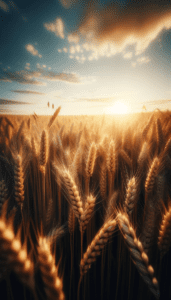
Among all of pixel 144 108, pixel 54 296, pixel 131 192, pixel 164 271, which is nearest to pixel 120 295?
pixel 164 271

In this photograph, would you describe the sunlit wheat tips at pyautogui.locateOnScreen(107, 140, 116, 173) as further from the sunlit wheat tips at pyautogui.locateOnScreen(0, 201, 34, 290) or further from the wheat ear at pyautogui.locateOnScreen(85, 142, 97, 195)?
the sunlit wheat tips at pyautogui.locateOnScreen(0, 201, 34, 290)

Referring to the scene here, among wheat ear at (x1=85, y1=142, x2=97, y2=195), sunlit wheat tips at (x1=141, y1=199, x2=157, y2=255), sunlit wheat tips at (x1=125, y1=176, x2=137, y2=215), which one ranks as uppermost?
wheat ear at (x1=85, y1=142, x2=97, y2=195)

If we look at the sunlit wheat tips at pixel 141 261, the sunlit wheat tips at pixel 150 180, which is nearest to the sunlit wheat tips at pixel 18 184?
the sunlit wheat tips at pixel 141 261

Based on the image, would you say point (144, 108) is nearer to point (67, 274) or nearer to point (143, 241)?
point (143, 241)

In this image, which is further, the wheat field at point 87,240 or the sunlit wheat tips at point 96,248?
the sunlit wheat tips at point 96,248

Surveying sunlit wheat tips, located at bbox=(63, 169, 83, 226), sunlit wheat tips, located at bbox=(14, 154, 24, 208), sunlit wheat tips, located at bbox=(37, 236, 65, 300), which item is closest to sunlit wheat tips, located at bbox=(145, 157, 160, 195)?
sunlit wheat tips, located at bbox=(63, 169, 83, 226)

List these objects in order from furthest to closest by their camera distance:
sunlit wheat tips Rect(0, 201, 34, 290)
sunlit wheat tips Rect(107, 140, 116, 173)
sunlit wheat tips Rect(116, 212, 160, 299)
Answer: sunlit wheat tips Rect(107, 140, 116, 173)
sunlit wheat tips Rect(116, 212, 160, 299)
sunlit wheat tips Rect(0, 201, 34, 290)

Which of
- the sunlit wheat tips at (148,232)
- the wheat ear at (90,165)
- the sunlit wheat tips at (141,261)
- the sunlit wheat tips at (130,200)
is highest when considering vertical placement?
the wheat ear at (90,165)

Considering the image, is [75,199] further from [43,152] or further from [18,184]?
[43,152]

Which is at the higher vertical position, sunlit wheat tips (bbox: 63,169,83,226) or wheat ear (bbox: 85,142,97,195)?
wheat ear (bbox: 85,142,97,195)

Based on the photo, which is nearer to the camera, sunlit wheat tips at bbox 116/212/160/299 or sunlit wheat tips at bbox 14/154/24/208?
sunlit wheat tips at bbox 116/212/160/299

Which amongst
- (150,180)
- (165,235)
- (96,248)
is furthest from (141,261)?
(150,180)

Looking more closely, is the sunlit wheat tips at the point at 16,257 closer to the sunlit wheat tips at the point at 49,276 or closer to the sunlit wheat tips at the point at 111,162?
the sunlit wheat tips at the point at 49,276

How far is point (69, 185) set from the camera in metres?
0.96
